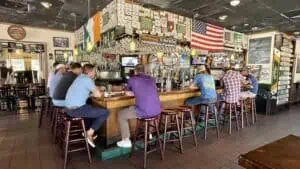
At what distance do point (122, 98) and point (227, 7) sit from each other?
12.6ft

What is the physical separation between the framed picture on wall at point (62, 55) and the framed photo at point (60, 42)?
0.24 meters

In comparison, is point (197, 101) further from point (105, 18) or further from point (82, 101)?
point (105, 18)

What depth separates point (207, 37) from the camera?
247 inches

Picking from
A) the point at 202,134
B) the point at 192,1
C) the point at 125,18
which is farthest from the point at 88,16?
the point at 202,134

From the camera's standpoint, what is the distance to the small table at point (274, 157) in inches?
44.2

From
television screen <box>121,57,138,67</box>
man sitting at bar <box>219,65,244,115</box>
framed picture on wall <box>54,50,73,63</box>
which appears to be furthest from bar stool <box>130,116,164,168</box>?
framed picture on wall <box>54,50,73,63</box>

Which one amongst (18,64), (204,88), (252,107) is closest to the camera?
(204,88)

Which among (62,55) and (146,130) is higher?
(62,55)

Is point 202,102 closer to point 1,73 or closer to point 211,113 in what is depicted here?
point 211,113

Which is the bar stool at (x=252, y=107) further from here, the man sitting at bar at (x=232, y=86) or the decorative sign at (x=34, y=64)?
the decorative sign at (x=34, y=64)

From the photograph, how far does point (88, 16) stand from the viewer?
19.2ft

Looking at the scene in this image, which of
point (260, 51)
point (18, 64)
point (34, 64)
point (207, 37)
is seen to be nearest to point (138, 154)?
point (207, 37)

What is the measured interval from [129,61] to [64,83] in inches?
141

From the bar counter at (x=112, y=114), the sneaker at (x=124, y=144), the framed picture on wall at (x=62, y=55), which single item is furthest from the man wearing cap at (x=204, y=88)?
the framed picture on wall at (x=62, y=55)
